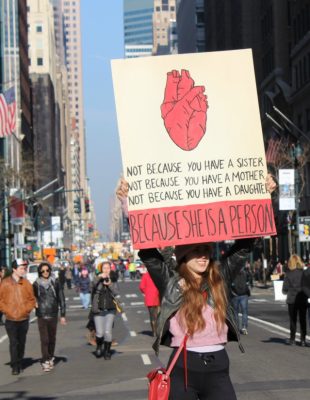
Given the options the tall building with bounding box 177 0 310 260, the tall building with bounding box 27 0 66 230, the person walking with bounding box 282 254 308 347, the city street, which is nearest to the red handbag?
the city street

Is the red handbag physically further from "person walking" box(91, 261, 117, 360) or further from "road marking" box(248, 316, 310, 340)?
"road marking" box(248, 316, 310, 340)

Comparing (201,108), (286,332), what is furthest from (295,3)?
(201,108)

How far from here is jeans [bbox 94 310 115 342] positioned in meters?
18.8

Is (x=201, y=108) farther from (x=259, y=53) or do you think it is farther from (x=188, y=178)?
(x=259, y=53)

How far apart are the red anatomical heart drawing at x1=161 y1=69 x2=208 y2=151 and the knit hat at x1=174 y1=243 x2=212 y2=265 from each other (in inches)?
27.8

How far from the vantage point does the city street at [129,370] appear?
Result: 540 inches

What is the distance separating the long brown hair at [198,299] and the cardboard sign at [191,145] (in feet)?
1.44

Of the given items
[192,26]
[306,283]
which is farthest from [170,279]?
[192,26]

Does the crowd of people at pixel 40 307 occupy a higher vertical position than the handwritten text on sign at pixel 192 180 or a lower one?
lower

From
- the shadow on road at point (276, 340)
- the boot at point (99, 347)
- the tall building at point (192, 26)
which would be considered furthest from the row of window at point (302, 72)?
the tall building at point (192, 26)

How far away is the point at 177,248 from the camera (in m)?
6.88

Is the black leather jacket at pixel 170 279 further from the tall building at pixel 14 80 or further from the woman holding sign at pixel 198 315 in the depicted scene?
the tall building at pixel 14 80

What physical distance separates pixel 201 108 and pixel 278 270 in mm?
54950

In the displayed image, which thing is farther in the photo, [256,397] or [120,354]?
[120,354]
